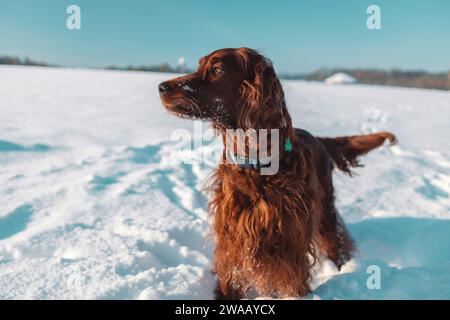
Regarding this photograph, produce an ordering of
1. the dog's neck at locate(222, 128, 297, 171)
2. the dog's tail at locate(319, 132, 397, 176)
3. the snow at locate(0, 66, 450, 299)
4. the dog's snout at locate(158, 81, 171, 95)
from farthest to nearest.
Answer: the dog's tail at locate(319, 132, 397, 176) → the snow at locate(0, 66, 450, 299) → the dog's neck at locate(222, 128, 297, 171) → the dog's snout at locate(158, 81, 171, 95)

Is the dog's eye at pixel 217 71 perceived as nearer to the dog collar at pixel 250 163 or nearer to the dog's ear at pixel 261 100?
the dog's ear at pixel 261 100

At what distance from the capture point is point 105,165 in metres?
Answer: 4.87

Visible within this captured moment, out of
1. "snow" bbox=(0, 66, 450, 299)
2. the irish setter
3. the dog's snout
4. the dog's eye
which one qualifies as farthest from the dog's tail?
the dog's snout

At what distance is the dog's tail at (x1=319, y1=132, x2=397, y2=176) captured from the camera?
355 cm

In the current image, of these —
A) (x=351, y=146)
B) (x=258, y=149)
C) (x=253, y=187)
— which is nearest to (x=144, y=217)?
(x=253, y=187)

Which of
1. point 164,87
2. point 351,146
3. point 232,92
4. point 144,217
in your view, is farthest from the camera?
point 351,146

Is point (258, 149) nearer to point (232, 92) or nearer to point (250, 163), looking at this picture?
point (250, 163)

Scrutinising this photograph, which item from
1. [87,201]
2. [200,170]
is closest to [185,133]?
[200,170]

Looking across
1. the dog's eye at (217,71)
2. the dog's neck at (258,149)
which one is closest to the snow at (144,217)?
the dog's neck at (258,149)

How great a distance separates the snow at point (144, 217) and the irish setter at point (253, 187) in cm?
25

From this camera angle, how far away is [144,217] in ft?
11.4

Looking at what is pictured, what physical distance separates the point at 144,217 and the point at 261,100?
1724 millimetres

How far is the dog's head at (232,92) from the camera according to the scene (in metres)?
2.19

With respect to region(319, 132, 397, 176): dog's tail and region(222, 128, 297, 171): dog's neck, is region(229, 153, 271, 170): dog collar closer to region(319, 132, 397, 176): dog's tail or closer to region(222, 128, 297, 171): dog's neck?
region(222, 128, 297, 171): dog's neck
